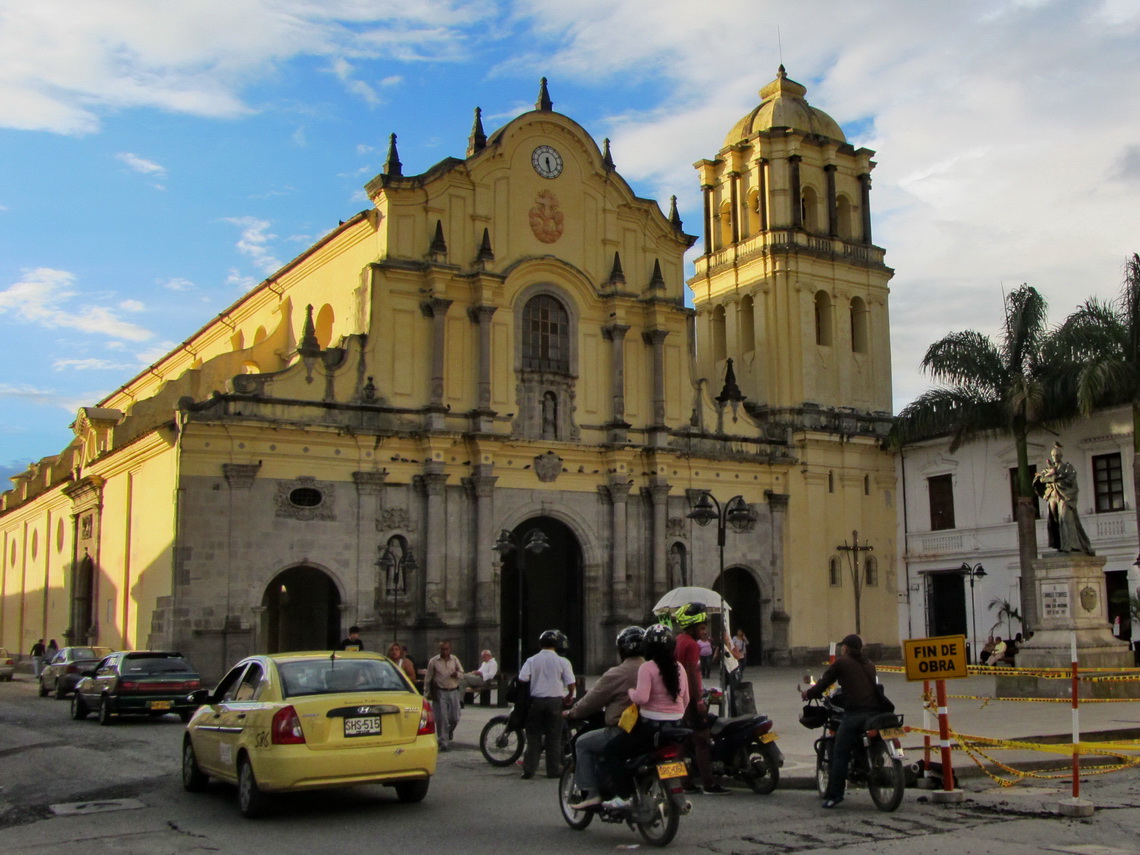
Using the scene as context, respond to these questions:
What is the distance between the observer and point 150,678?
20906 millimetres

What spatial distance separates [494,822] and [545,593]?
24.5 m

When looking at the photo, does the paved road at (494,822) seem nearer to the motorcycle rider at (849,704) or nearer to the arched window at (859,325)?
the motorcycle rider at (849,704)

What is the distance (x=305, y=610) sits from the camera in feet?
109

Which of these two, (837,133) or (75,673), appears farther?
(837,133)

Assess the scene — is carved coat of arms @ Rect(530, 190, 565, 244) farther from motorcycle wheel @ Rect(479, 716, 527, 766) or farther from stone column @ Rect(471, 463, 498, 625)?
motorcycle wheel @ Rect(479, 716, 527, 766)

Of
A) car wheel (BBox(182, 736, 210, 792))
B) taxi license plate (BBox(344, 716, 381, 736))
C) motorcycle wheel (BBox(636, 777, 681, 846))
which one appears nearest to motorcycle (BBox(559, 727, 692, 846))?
motorcycle wheel (BBox(636, 777, 681, 846))

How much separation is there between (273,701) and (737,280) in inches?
1226

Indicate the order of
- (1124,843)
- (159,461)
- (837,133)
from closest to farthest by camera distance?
(1124,843) → (159,461) → (837,133)

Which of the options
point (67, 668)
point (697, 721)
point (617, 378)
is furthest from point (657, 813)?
point (617, 378)

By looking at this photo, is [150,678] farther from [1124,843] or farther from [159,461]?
[1124,843]

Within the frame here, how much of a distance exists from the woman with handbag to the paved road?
53 centimetres

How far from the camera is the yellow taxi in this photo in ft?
32.9

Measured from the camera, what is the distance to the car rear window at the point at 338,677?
10.7 m

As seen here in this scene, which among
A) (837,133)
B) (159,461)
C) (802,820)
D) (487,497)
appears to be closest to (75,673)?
(159,461)
